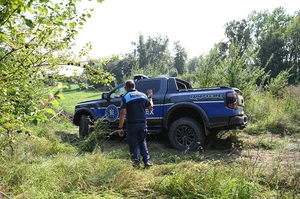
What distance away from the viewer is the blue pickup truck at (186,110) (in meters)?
6.53

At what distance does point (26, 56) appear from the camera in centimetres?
259

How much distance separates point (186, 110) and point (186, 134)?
68cm

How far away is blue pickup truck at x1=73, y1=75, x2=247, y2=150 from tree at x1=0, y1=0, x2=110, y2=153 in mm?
4415

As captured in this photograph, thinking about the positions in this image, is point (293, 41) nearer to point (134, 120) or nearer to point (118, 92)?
point (118, 92)

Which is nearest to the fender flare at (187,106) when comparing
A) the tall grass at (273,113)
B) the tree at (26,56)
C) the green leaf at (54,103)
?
the tall grass at (273,113)

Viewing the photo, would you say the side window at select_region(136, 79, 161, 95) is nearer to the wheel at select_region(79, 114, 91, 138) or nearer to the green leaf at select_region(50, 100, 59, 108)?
the wheel at select_region(79, 114, 91, 138)

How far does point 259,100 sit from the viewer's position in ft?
38.0

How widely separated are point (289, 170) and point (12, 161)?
451cm

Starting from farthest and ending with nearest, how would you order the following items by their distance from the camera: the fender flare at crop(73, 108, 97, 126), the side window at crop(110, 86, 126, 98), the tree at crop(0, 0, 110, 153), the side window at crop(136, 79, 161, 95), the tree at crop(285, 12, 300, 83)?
the tree at crop(285, 12, 300, 83)
the fender flare at crop(73, 108, 97, 126)
the side window at crop(110, 86, 126, 98)
the side window at crop(136, 79, 161, 95)
the tree at crop(0, 0, 110, 153)

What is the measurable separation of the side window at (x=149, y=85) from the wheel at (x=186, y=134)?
3.99 ft

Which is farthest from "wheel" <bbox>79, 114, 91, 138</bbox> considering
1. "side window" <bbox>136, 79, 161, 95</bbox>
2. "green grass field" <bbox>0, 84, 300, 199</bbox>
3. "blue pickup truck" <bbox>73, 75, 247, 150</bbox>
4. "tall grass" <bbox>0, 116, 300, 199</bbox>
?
"tall grass" <bbox>0, 116, 300, 199</bbox>

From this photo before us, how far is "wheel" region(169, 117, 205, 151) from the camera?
22.1 feet

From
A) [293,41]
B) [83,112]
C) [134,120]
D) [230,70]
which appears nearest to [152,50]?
[293,41]

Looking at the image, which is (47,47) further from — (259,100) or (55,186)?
(259,100)
